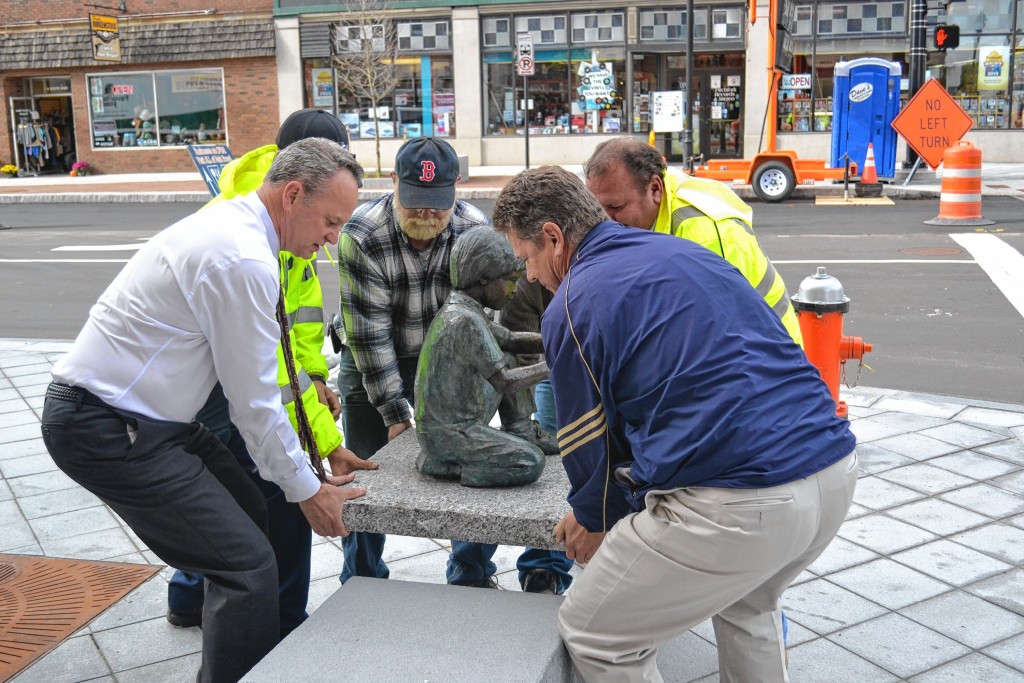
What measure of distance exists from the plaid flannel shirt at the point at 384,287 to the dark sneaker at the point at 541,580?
92 cm

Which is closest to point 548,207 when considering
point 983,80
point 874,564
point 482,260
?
point 482,260

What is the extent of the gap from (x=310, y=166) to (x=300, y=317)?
1.09 metres

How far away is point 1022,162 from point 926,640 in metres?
24.3

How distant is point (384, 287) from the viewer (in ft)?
12.7

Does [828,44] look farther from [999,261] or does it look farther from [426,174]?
[426,174]

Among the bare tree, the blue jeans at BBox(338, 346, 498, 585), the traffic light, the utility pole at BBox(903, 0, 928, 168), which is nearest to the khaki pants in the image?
the blue jeans at BBox(338, 346, 498, 585)

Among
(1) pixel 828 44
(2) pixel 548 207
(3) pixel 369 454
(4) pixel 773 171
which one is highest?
(1) pixel 828 44

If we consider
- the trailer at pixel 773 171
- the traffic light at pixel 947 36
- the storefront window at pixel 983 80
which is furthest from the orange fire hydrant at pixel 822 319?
the storefront window at pixel 983 80

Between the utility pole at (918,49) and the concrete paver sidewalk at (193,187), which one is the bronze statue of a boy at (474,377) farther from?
the utility pole at (918,49)

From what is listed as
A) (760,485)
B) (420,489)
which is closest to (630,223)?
(420,489)

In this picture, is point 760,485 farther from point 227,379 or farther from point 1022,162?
point 1022,162

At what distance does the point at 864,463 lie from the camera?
5.84 meters

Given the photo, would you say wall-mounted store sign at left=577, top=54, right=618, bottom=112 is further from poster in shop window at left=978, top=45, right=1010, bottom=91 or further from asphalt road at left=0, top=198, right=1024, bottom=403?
poster in shop window at left=978, top=45, right=1010, bottom=91

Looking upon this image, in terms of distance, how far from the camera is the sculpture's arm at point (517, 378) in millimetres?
3385
